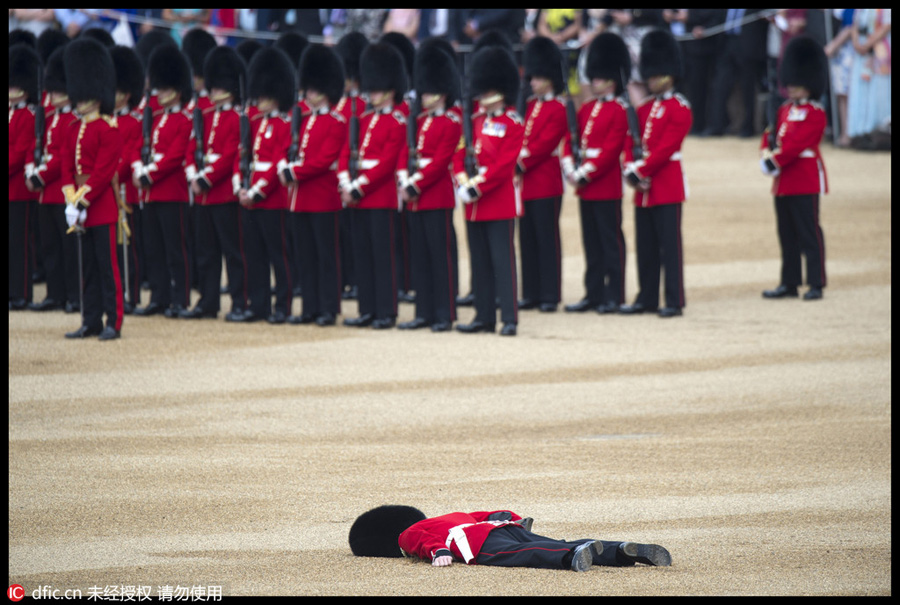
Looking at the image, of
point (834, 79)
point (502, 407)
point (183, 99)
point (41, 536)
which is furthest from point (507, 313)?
point (834, 79)

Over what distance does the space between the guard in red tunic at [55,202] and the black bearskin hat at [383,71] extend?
1844 mm

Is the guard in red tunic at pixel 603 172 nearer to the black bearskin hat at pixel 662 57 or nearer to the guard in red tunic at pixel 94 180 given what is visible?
the black bearskin hat at pixel 662 57

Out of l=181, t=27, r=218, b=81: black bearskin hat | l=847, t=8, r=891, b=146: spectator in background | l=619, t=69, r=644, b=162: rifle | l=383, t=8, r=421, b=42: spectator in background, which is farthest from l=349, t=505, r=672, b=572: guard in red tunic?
l=383, t=8, r=421, b=42: spectator in background

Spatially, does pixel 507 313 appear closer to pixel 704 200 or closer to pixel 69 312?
pixel 69 312

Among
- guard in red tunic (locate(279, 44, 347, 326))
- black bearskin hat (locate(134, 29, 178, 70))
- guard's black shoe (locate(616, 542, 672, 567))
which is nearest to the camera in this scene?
guard's black shoe (locate(616, 542, 672, 567))

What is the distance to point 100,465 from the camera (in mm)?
5633

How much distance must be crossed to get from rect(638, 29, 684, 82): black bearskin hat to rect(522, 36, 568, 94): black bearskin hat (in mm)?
587

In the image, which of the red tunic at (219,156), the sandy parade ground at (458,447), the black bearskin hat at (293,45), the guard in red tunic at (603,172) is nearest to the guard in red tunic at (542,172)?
the guard in red tunic at (603,172)

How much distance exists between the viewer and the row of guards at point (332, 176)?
340 inches

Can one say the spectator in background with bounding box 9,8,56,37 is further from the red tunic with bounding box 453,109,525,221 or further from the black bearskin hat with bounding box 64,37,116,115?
the red tunic with bounding box 453,109,525,221

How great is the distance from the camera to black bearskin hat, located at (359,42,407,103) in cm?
Result: 892

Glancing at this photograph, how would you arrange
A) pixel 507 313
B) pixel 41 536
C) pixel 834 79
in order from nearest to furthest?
Answer: pixel 41 536, pixel 507 313, pixel 834 79

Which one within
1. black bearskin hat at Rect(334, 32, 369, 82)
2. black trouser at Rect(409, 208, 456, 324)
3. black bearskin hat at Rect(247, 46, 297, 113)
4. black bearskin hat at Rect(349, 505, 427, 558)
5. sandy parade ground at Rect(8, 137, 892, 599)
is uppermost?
black bearskin hat at Rect(334, 32, 369, 82)
